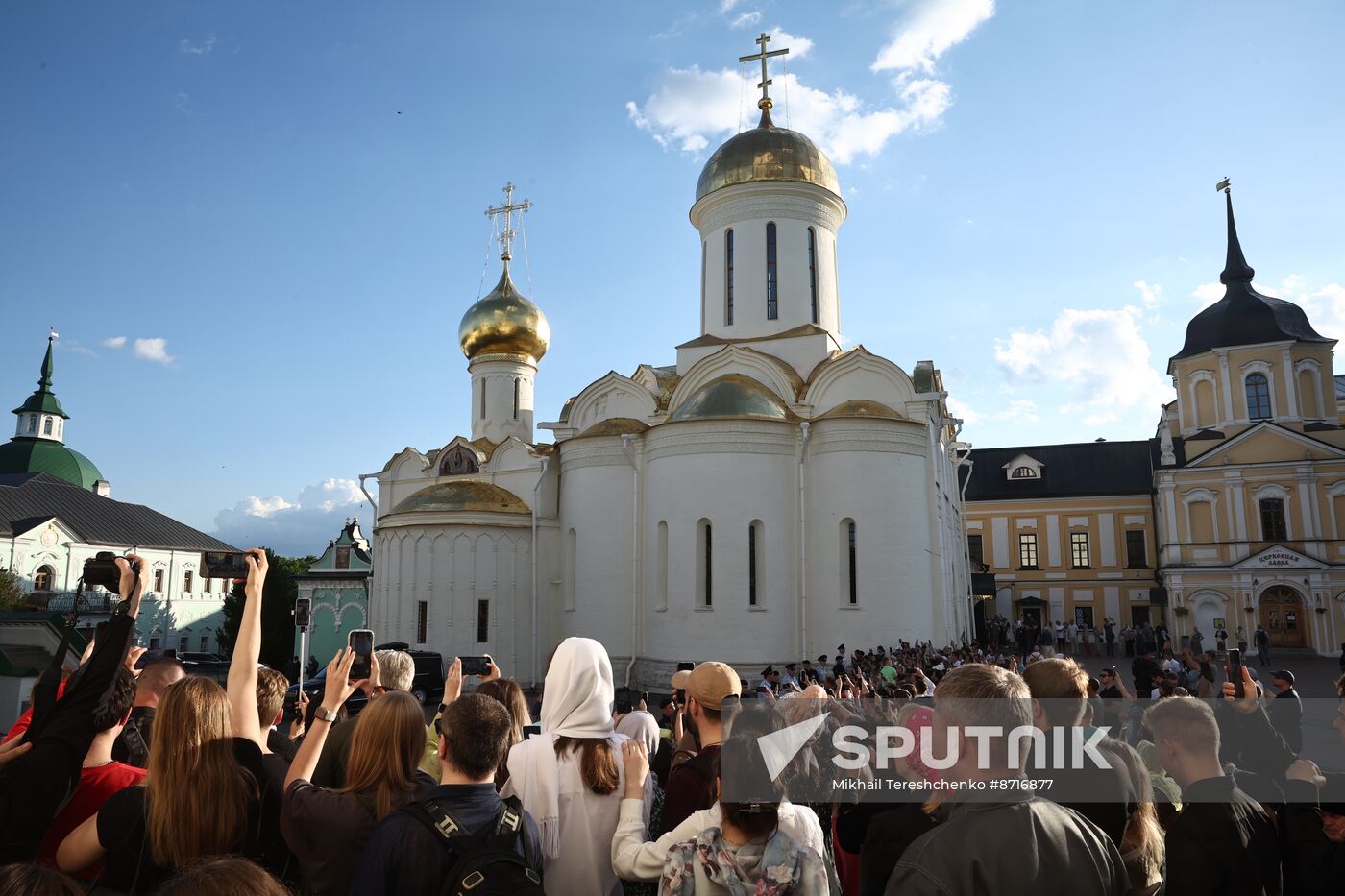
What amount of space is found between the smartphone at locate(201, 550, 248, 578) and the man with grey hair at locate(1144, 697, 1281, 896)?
12.8ft

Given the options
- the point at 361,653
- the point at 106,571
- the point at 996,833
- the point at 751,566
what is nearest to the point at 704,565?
the point at 751,566

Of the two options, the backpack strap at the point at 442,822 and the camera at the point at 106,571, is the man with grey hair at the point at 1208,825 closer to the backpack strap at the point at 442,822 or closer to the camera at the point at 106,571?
the backpack strap at the point at 442,822

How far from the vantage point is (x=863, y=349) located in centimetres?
2127

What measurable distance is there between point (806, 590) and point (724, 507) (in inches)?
105

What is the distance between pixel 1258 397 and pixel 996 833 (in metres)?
37.5

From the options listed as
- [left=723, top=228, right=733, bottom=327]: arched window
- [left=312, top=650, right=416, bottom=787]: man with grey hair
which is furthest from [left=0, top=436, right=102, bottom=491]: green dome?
[left=312, top=650, right=416, bottom=787]: man with grey hair

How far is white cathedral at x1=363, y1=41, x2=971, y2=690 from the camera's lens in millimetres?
19516

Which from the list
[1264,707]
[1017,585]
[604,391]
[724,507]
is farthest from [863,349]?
[1017,585]

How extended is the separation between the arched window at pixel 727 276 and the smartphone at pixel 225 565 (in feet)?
66.1

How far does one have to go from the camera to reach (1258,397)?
108ft

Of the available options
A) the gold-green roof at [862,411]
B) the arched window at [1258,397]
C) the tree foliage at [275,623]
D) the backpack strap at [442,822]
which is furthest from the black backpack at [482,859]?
the arched window at [1258,397]

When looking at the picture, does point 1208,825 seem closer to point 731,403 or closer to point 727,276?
point 731,403

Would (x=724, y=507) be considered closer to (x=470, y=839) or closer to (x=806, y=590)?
(x=806, y=590)

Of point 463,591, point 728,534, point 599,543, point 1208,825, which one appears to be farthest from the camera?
point 463,591
